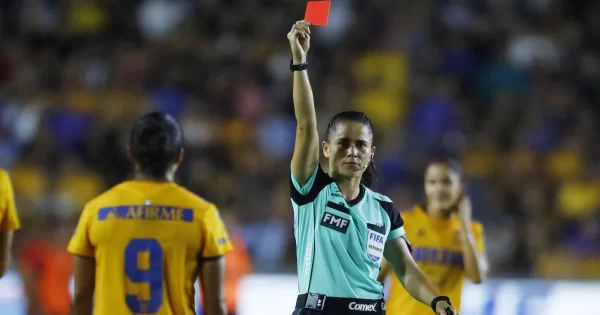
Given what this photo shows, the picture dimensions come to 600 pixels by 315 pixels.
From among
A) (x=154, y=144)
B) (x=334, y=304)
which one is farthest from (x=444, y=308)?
(x=154, y=144)

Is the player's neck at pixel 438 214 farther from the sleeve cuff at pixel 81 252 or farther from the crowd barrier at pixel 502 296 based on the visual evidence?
the crowd barrier at pixel 502 296

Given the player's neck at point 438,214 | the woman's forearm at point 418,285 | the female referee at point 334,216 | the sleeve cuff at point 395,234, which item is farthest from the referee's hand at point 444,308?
the player's neck at point 438,214

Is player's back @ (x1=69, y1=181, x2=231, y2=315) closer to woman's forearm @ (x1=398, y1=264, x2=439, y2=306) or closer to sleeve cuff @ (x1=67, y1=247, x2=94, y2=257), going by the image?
sleeve cuff @ (x1=67, y1=247, x2=94, y2=257)

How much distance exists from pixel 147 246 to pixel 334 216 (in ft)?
2.83

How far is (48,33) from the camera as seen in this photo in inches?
552

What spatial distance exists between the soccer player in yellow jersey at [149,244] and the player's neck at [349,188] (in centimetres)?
62

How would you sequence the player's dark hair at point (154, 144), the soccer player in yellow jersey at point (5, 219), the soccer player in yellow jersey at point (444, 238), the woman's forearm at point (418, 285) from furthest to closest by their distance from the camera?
the soccer player in yellow jersey at point (444, 238)
the soccer player in yellow jersey at point (5, 219)
the woman's forearm at point (418, 285)
the player's dark hair at point (154, 144)

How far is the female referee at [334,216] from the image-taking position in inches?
171

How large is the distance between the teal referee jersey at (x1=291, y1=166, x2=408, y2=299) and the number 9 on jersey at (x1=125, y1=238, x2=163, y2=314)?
0.68 meters

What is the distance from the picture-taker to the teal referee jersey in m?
4.39

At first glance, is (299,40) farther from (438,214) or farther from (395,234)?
(438,214)

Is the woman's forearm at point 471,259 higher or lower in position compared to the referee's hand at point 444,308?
higher

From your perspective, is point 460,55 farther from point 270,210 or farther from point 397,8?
point 270,210

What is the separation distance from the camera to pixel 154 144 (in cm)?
432
